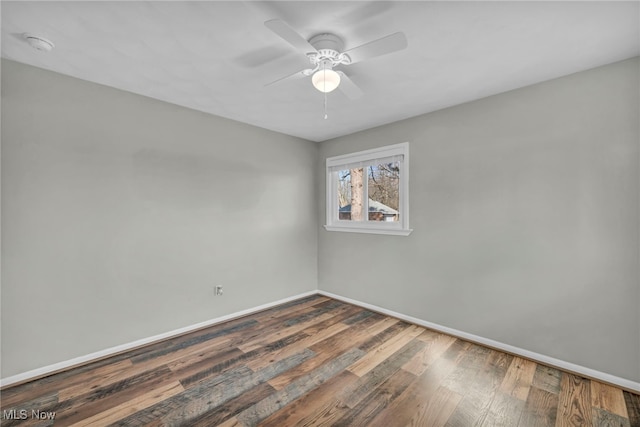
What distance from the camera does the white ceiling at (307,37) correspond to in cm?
153

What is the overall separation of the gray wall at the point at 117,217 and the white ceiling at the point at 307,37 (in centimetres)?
30

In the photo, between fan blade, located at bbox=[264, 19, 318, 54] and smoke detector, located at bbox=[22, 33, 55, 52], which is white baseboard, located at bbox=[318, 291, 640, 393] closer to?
fan blade, located at bbox=[264, 19, 318, 54]

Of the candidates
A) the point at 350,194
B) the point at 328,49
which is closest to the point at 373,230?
the point at 350,194

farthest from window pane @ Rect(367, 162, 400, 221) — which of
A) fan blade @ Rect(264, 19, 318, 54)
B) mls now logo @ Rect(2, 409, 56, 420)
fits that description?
mls now logo @ Rect(2, 409, 56, 420)

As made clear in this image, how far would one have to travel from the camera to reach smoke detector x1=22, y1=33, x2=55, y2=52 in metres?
1.75

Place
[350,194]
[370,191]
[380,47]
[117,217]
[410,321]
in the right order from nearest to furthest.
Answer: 1. [380,47]
2. [117,217]
3. [410,321]
4. [370,191]
5. [350,194]

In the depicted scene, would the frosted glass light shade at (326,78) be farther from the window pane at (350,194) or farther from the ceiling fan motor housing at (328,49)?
the window pane at (350,194)

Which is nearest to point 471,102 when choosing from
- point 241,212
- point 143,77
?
Result: point 241,212

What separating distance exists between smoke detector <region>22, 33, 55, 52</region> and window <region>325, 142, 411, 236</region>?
117 inches

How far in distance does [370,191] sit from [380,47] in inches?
89.4

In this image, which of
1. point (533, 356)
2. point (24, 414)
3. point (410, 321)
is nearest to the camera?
point (24, 414)

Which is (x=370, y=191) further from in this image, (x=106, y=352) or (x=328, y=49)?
(x=106, y=352)

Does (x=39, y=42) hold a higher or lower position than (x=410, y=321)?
higher

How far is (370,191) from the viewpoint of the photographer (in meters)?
3.73
